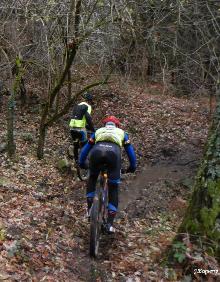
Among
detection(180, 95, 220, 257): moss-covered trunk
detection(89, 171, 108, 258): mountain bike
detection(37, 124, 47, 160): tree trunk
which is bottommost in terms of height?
detection(37, 124, 47, 160): tree trunk

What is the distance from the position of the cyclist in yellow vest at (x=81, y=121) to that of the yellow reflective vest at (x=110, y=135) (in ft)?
12.0

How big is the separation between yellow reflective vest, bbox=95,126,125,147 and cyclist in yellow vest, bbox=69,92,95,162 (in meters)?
3.65

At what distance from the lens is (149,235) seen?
7453 mm

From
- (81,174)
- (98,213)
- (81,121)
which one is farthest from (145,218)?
(81,121)

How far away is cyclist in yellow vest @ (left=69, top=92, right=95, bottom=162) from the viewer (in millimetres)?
10398

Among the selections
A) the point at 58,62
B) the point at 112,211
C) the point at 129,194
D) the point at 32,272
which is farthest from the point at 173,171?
the point at 32,272

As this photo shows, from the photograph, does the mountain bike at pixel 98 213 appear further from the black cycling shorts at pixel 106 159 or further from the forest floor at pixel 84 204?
the forest floor at pixel 84 204

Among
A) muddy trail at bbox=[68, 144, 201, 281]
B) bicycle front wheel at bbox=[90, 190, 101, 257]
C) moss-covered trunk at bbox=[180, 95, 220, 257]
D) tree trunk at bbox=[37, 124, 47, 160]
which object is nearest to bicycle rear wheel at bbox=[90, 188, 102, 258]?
bicycle front wheel at bbox=[90, 190, 101, 257]

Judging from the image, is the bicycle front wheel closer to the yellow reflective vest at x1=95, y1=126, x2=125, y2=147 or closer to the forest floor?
the forest floor

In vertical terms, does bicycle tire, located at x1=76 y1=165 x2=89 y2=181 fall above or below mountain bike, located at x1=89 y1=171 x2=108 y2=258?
below

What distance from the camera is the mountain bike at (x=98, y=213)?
6098mm

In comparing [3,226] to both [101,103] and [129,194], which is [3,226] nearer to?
[129,194]

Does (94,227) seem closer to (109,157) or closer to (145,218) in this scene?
(109,157)

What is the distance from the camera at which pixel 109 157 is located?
21.5ft
